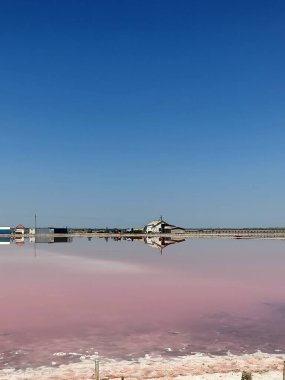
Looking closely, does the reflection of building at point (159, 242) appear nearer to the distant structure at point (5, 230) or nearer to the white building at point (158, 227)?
the white building at point (158, 227)

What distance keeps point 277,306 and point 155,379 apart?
19.2 m

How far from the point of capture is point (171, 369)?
71.2 feet

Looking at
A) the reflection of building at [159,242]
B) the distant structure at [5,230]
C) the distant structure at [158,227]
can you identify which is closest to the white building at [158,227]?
the distant structure at [158,227]

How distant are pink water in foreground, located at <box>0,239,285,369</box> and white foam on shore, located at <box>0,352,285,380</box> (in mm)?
1036

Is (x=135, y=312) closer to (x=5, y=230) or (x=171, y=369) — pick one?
(x=171, y=369)

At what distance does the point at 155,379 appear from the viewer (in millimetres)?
20078

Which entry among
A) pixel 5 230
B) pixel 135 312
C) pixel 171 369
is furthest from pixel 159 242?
pixel 171 369

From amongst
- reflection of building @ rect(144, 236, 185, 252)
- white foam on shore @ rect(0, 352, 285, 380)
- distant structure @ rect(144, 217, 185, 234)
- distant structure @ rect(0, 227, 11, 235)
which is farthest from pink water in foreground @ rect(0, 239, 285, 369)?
distant structure @ rect(144, 217, 185, 234)

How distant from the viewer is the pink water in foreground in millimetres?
25359

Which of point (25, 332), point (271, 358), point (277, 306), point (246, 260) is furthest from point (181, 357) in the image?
point (246, 260)

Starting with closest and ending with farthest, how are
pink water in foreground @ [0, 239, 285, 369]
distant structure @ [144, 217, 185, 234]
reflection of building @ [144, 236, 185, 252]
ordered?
pink water in foreground @ [0, 239, 285, 369], reflection of building @ [144, 236, 185, 252], distant structure @ [144, 217, 185, 234]

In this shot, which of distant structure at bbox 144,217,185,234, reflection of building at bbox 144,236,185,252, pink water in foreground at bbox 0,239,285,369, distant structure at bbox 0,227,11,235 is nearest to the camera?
pink water in foreground at bbox 0,239,285,369

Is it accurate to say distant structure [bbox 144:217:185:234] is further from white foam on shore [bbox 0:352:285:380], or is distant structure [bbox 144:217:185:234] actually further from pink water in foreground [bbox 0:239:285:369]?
white foam on shore [bbox 0:352:285:380]

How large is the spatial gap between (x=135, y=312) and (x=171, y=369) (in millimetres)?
12006
